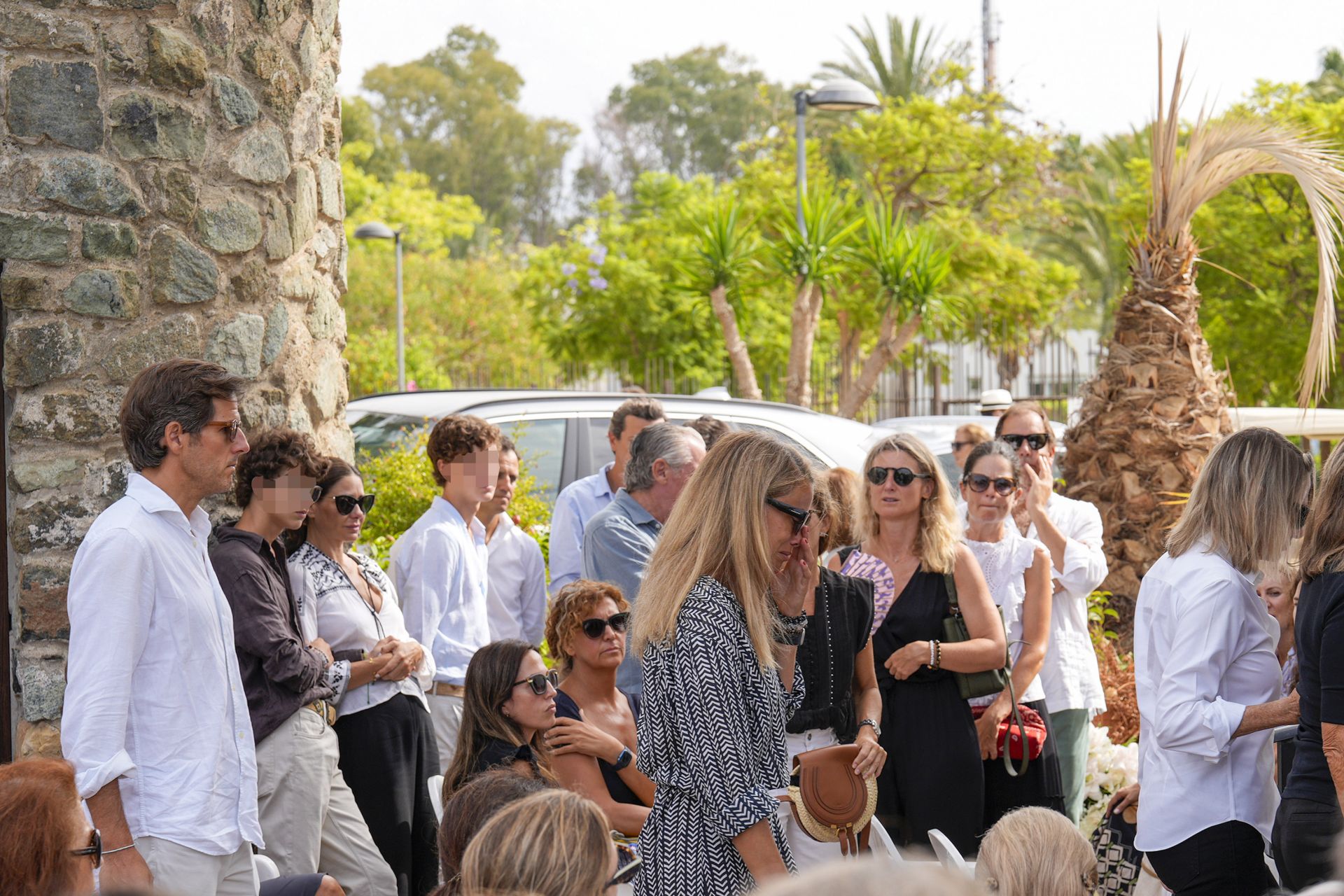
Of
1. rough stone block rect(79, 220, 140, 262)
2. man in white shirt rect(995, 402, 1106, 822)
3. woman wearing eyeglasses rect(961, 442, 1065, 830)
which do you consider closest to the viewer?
rough stone block rect(79, 220, 140, 262)

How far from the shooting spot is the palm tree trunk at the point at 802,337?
1512 cm

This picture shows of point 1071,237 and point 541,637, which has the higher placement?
point 1071,237

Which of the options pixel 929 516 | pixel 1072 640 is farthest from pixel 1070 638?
pixel 929 516

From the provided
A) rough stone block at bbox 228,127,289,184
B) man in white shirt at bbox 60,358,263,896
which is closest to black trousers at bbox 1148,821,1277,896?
man in white shirt at bbox 60,358,263,896

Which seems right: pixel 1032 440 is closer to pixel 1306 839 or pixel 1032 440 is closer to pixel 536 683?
pixel 536 683

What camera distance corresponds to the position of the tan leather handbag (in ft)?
→ 10.4

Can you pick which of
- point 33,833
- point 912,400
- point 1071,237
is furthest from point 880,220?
point 1071,237

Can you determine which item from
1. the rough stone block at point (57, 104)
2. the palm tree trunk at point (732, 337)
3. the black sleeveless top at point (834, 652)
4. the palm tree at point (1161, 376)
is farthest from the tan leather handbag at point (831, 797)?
the palm tree trunk at point (732, 337)

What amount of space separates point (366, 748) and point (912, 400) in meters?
18.7

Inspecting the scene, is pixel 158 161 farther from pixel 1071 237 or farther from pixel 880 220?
pixel 1071 237

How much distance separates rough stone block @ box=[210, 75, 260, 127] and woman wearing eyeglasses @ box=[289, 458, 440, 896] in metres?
1.34

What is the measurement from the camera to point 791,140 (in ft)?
81.9

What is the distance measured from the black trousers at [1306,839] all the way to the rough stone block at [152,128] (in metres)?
3.95

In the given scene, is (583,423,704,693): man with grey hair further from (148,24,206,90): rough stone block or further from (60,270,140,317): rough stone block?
(148,24,206,90): rough stone block
